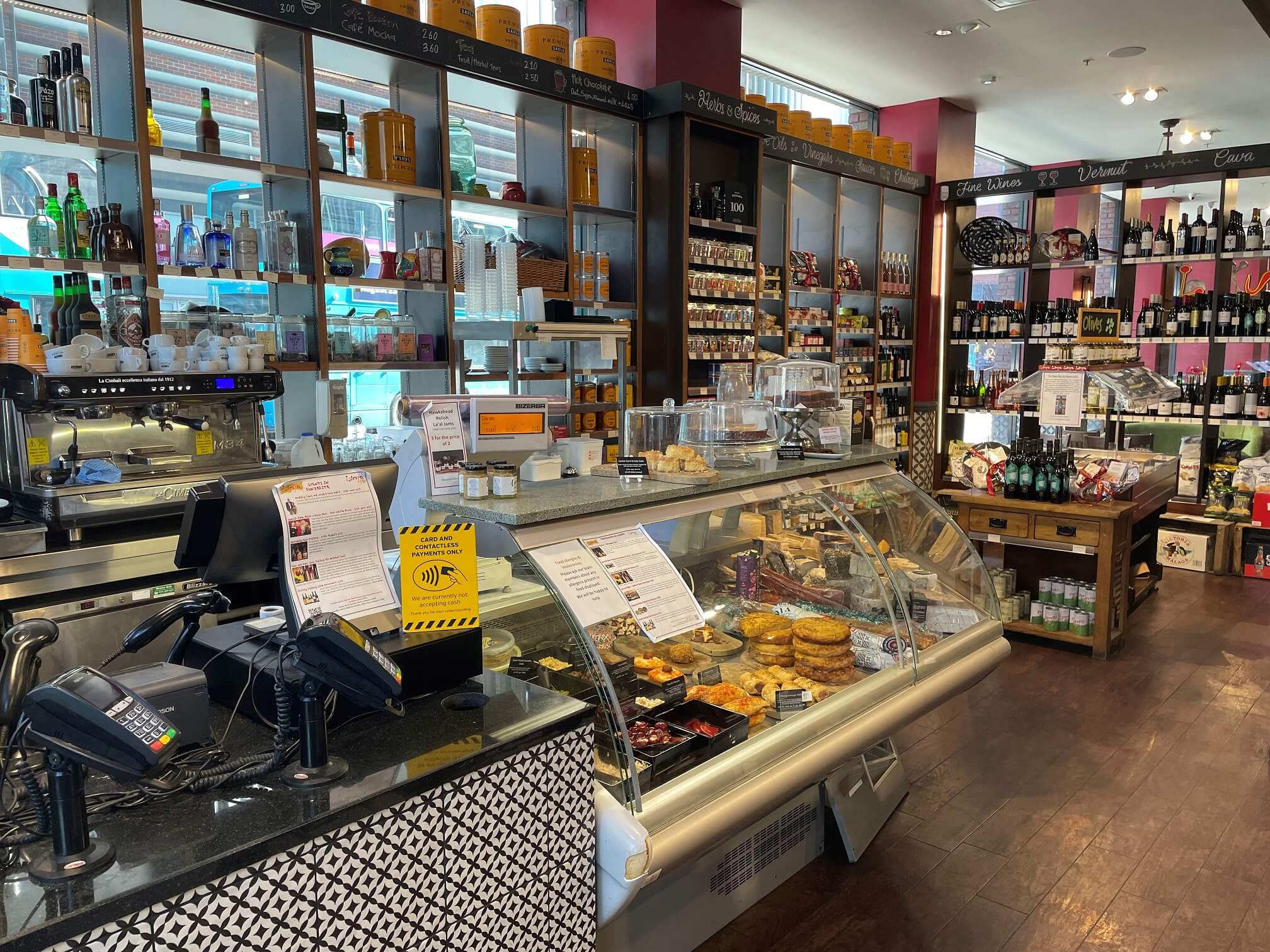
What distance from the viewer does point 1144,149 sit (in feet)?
40.3

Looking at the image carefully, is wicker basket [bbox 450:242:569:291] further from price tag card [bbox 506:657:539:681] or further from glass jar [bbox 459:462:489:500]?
price tag card [bbox 506:657:539:681]

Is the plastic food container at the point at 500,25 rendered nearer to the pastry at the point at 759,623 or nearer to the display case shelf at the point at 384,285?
the display case shelf at the point at 384,285

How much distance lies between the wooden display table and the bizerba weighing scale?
3.75 metres

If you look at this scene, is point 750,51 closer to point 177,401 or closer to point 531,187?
point 531,187

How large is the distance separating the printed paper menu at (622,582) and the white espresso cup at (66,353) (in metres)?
2.34

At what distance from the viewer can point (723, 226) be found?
6270mm

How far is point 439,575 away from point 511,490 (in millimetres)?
482

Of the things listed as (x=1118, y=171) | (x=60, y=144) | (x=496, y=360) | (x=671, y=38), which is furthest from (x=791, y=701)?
(x=1118, y=171)

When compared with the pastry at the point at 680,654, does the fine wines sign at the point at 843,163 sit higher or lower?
higher

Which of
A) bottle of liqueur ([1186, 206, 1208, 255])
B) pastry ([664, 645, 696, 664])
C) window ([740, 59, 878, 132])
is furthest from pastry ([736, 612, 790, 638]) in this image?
bottle of liqueur ([1186, 206, 1208, 255])

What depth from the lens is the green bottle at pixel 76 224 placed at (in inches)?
144

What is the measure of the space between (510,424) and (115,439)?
6.86 feet

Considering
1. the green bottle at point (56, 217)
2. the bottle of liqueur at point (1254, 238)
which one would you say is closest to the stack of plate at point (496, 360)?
the green bottle at point (56, 217)

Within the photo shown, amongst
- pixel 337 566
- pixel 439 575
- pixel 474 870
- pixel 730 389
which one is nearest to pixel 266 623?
pixel 337 566
